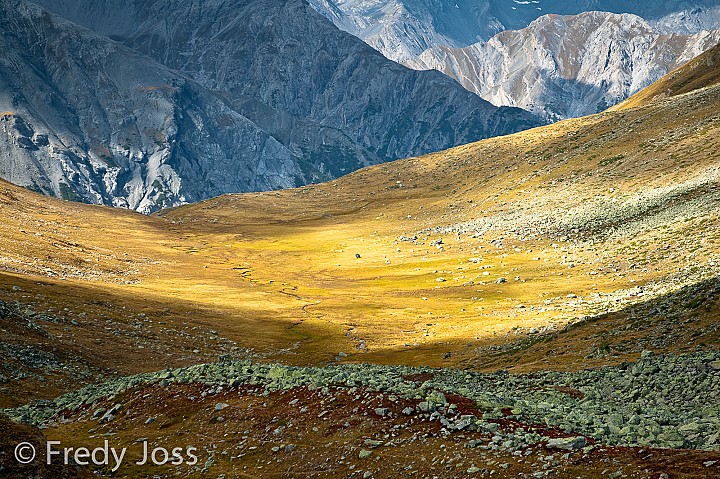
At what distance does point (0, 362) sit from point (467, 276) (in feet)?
261

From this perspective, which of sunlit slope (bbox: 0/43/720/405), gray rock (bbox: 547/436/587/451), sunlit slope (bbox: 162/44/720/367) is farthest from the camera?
sunlit slope (bbox: 162/44/720/367)

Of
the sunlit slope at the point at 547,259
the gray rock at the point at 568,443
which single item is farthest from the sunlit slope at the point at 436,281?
the gray rock at the point at 568,443

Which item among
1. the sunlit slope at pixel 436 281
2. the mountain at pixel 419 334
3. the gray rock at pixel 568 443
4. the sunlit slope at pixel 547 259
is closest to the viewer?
the gray rock at pixel 568 443

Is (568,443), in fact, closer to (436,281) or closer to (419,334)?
(419,334)

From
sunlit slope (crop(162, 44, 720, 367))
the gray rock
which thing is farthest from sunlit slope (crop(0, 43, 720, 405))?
the gray rock

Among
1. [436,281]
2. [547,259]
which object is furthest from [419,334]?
[547,259]

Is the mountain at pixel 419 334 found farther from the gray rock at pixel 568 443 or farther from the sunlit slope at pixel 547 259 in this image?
the sunlit slope at pixel 547 259

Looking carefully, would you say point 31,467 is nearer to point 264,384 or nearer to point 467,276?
point 264,384

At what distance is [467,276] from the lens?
110125mm

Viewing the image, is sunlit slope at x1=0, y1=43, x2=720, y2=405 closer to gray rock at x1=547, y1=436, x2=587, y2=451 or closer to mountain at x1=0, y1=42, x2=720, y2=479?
mountain at x1=0, y1=42, x2=720, y2=479

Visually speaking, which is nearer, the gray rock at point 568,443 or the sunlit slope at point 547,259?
the gray rock at point 568,443

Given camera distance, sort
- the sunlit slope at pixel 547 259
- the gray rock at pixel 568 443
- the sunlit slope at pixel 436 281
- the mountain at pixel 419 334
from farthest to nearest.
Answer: the sunlit slope at pixel 547 259
the sunlit slope at pixel 436 281
the mountain at pixel 419 334
the gray rock at pixel 568 443

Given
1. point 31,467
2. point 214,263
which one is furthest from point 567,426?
point 214,263

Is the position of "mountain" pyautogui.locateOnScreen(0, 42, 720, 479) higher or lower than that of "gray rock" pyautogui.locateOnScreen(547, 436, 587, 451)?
higher
